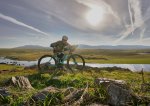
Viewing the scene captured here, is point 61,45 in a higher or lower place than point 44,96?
higher

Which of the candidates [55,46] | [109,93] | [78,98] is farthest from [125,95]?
[55,46]

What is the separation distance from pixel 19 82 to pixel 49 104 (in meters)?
6.09

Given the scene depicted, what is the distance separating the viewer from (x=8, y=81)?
1753cm

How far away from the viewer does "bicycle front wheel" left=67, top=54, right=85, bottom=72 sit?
25.6m

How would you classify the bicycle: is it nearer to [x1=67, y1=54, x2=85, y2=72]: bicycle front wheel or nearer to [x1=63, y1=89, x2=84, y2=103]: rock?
[x1=67, y1=54, x2=85, y2=72]: bicycle front wheel

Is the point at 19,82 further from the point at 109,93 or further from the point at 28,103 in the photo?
the point at 109,93

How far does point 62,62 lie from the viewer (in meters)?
25.4

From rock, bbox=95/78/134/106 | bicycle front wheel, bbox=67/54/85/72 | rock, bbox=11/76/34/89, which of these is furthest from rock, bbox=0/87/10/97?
bicycle front wheel, bbox=67/54/85/72

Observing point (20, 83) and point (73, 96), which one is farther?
point (20, 83)

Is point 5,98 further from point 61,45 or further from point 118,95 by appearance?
point 61,45

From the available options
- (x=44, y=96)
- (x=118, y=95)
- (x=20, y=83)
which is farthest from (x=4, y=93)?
(x=118, y=95)

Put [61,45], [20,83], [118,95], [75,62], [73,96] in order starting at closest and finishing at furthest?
1. [118,95]
2. [73,96]
3. [20,83]
4. [61,45]
5. [75,62]

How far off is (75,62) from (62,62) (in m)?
1.19

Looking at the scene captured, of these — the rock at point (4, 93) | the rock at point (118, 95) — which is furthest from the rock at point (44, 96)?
the rock at point (118, 95)
